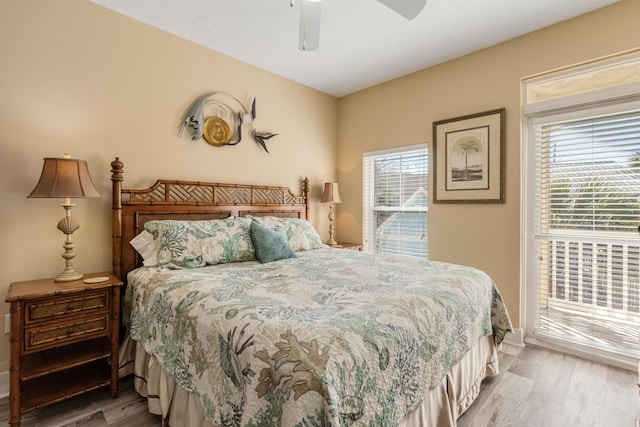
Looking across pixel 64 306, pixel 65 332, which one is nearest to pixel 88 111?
pixel 64 306

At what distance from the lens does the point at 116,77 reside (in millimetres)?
2400

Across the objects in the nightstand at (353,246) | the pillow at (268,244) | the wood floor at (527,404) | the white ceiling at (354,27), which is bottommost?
the wood floor at (527,404)

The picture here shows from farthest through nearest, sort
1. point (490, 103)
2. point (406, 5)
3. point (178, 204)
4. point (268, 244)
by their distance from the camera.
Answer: point (490, 103), point (178, 204), point (268, 244), point (406, 5)

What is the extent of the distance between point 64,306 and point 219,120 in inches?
77.4

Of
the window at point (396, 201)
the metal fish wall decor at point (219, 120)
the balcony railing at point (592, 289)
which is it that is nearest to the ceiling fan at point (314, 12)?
the metal fish wall decor at point (219, 120)

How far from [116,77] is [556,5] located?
3.41m

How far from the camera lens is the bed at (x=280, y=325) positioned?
99 cm

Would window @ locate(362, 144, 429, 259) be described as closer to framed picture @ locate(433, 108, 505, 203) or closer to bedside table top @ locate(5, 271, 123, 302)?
framed picture @ locate(433, 108, 505, 203)

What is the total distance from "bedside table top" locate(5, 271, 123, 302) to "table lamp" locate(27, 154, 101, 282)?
8 centimetres

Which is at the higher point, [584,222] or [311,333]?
[584,222]

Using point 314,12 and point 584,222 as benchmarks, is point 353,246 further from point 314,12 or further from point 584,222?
point 314,12

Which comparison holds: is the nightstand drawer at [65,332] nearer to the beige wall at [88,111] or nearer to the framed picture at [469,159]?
the beige wall at [88,111]

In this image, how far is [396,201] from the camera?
3.78 meters

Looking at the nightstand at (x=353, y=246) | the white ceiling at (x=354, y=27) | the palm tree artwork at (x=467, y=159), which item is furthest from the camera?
the nightstand at (x=353, y=246)
